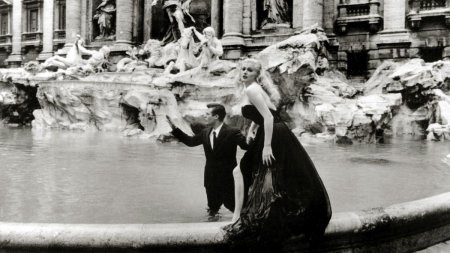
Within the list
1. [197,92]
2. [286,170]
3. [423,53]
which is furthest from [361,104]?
[286,170]

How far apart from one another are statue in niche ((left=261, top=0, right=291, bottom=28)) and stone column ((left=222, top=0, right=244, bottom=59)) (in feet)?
3.73

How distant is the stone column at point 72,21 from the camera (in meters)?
23.9

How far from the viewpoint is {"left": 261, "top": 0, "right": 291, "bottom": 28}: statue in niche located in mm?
18766

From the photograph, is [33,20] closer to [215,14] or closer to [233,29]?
[215,14]

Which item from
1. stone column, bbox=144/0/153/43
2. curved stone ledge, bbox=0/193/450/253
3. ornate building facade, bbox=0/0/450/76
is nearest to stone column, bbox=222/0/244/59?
ornate building facade, bbox=0/0/450/76

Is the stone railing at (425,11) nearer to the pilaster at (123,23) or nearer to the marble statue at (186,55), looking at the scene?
the marble statue at (186,55)

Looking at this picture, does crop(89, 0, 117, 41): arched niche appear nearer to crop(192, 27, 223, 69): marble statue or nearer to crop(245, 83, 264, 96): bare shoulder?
crop(192, 27, 223, 69): marble statue

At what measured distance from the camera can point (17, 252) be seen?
2.96 meters

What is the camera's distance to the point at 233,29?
18.8 metres

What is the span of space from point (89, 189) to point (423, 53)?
15.2m

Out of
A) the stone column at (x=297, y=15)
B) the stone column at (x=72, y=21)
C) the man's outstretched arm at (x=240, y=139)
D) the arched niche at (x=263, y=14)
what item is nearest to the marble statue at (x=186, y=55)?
the arched niche at (x=263, y=14)

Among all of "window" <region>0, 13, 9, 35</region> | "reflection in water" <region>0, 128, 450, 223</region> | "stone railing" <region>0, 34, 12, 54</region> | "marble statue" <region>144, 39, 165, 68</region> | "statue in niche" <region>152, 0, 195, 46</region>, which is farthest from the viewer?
"window" <region>0, 13, 9, 35</region>

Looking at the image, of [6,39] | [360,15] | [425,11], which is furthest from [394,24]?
[6,39]

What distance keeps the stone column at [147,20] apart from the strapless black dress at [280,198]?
20.4 metres
